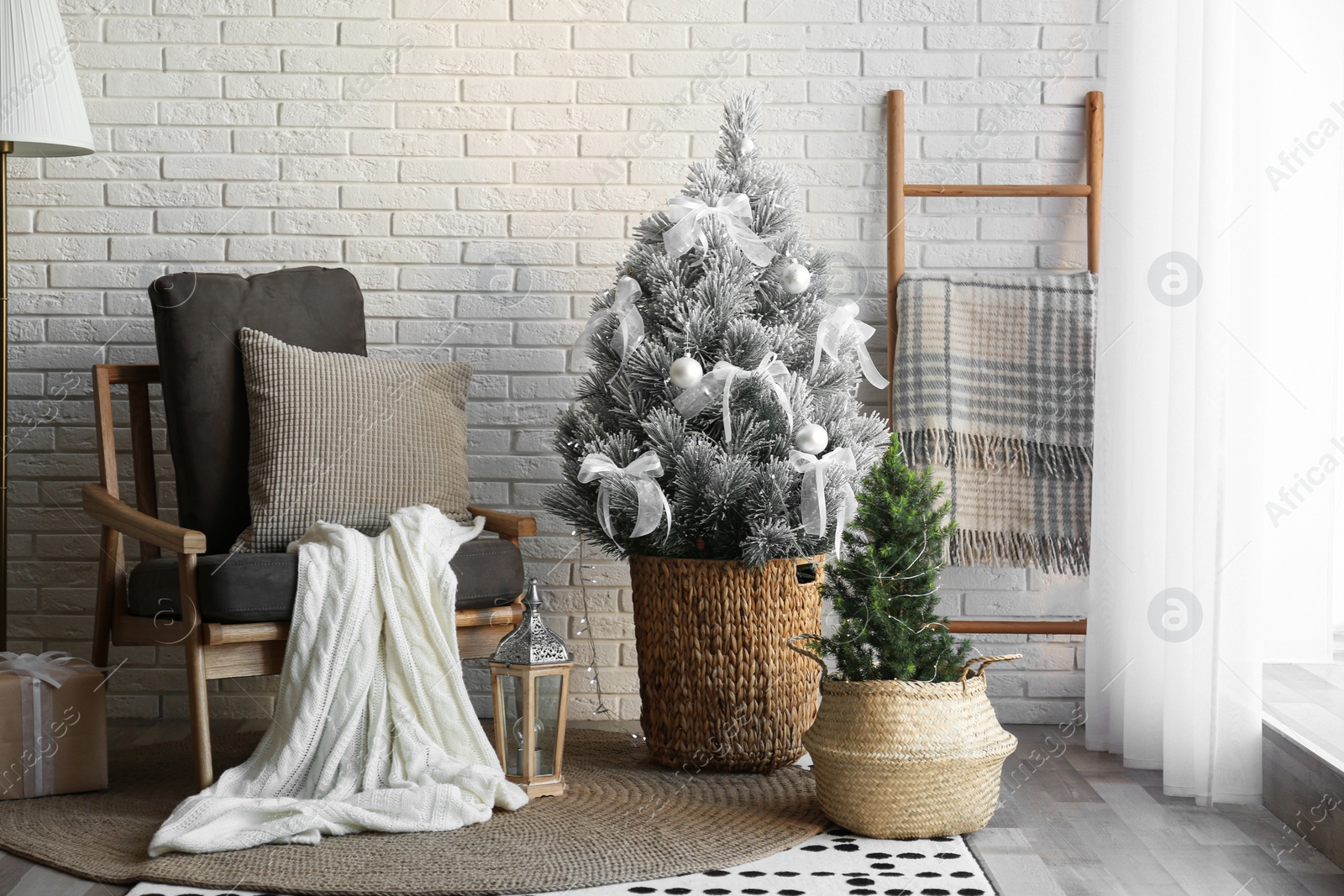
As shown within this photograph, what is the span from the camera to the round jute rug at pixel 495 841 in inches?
63.2

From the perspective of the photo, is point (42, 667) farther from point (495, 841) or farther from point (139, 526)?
point (495, 841)

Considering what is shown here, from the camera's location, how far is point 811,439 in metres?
1.94

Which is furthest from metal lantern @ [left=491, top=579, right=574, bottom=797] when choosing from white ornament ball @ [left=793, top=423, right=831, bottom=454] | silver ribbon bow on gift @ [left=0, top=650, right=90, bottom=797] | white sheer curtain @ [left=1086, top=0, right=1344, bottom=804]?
white sheer curtain @ [left=1086, top=0, right=1344, bottom=804]

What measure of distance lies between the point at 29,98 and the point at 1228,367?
7.42 feet

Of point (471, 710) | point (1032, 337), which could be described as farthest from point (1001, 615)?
point (471, 710)

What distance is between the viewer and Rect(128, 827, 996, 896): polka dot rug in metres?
1.57

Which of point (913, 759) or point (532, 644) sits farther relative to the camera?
point (532, 644)

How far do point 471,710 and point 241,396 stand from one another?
2.68 ft

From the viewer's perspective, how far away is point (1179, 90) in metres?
2.07

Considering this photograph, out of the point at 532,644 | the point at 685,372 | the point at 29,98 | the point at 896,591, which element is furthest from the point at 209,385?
the point at 896,591

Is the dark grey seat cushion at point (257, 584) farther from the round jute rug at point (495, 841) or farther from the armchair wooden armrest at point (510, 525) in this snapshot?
the round jute rug at point (495, 841)

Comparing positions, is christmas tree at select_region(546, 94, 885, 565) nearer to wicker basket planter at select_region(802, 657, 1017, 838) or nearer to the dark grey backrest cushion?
wicker basket planter at select_region(802, 657, 1017, 838)

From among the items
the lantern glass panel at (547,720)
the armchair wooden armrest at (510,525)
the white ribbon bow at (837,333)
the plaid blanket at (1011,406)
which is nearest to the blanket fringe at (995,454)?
the plaid blanket at (1011,406)

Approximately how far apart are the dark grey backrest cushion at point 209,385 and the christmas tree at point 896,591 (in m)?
1.22
